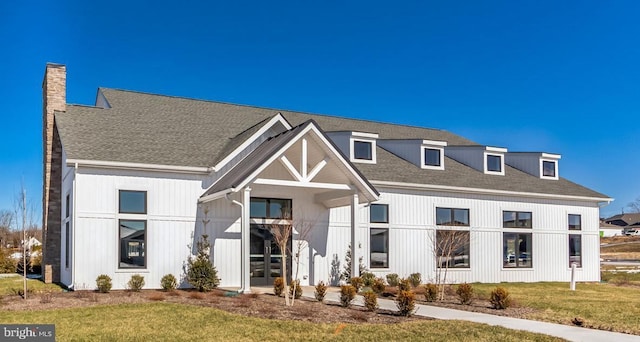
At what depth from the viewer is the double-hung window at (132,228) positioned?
64.4ft

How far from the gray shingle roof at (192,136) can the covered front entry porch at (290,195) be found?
1838 mm

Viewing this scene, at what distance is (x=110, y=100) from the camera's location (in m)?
24.6

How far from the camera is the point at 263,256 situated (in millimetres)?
21984

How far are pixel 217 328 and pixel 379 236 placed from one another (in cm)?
1295

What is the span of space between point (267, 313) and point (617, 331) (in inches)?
294

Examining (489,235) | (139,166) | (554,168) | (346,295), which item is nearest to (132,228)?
(139,166)

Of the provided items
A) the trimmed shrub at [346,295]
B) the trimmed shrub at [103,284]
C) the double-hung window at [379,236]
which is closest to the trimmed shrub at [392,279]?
the double-hung window at [379,236]

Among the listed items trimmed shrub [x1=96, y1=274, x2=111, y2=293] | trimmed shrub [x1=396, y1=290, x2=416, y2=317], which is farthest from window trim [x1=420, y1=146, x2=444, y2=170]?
trimmed shrub [x1=96, y1=274, x2=111, y2=293]

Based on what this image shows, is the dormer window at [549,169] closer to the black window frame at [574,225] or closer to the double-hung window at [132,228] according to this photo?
the black window frame at [574,225]

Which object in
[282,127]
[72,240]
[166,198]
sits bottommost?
[72,240]

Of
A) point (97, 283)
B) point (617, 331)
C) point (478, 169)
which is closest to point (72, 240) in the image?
point (97, 283)

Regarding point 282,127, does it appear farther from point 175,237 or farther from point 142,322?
point 142,322

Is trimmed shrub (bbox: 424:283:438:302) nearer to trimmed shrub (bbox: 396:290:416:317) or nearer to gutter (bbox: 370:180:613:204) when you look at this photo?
trimmed shrub (bbox: 396:290:416:317)

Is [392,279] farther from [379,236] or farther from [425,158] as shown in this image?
[425,158]
